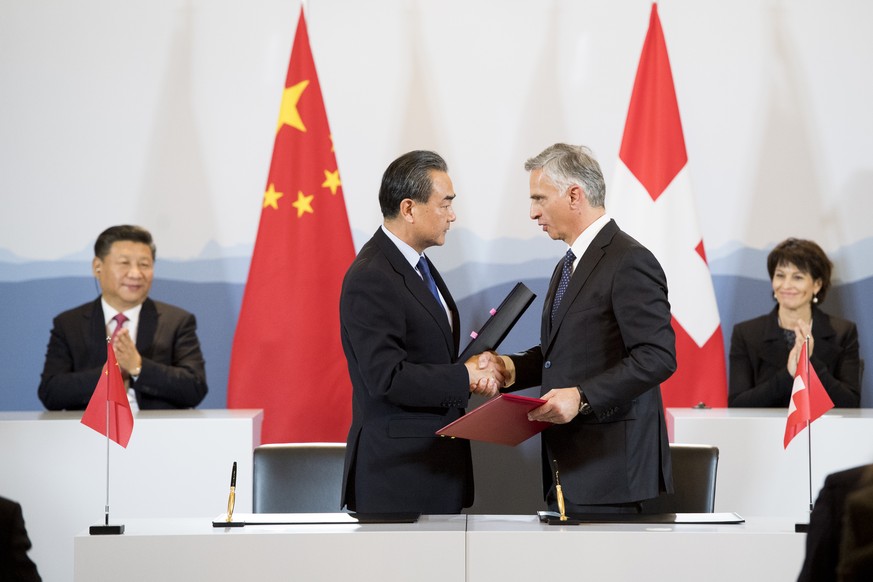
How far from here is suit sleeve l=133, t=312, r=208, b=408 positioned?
161 inches

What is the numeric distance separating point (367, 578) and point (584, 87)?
141 inches

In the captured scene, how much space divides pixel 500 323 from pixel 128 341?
166 cm

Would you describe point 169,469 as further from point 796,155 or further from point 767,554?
point 796,155

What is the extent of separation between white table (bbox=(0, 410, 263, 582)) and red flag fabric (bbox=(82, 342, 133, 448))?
3.60 ft

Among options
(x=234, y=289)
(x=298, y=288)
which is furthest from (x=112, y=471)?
(x=234, y=289)

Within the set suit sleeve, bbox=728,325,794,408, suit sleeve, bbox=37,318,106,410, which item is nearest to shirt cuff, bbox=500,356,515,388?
suit sleeve, bbox=728,325,794,408

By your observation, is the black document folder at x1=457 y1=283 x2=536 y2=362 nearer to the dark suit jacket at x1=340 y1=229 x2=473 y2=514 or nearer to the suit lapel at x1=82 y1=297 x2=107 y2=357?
the dark suit jacket at x1=340 y1=229 x2=473 y2=514

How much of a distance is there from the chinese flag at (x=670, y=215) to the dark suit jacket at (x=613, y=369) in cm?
179

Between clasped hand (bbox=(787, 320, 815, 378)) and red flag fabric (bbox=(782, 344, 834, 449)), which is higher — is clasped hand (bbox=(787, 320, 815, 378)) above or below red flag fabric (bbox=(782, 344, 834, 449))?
above

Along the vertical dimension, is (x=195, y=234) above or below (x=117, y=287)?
above

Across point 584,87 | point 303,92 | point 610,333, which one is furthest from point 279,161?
point 610,333

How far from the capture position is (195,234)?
Answer: 5.15m

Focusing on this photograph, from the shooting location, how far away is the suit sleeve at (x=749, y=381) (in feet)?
14.2

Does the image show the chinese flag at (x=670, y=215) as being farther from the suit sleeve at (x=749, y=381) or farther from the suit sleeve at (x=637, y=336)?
the suit sleeve at (x=637, y=336)
